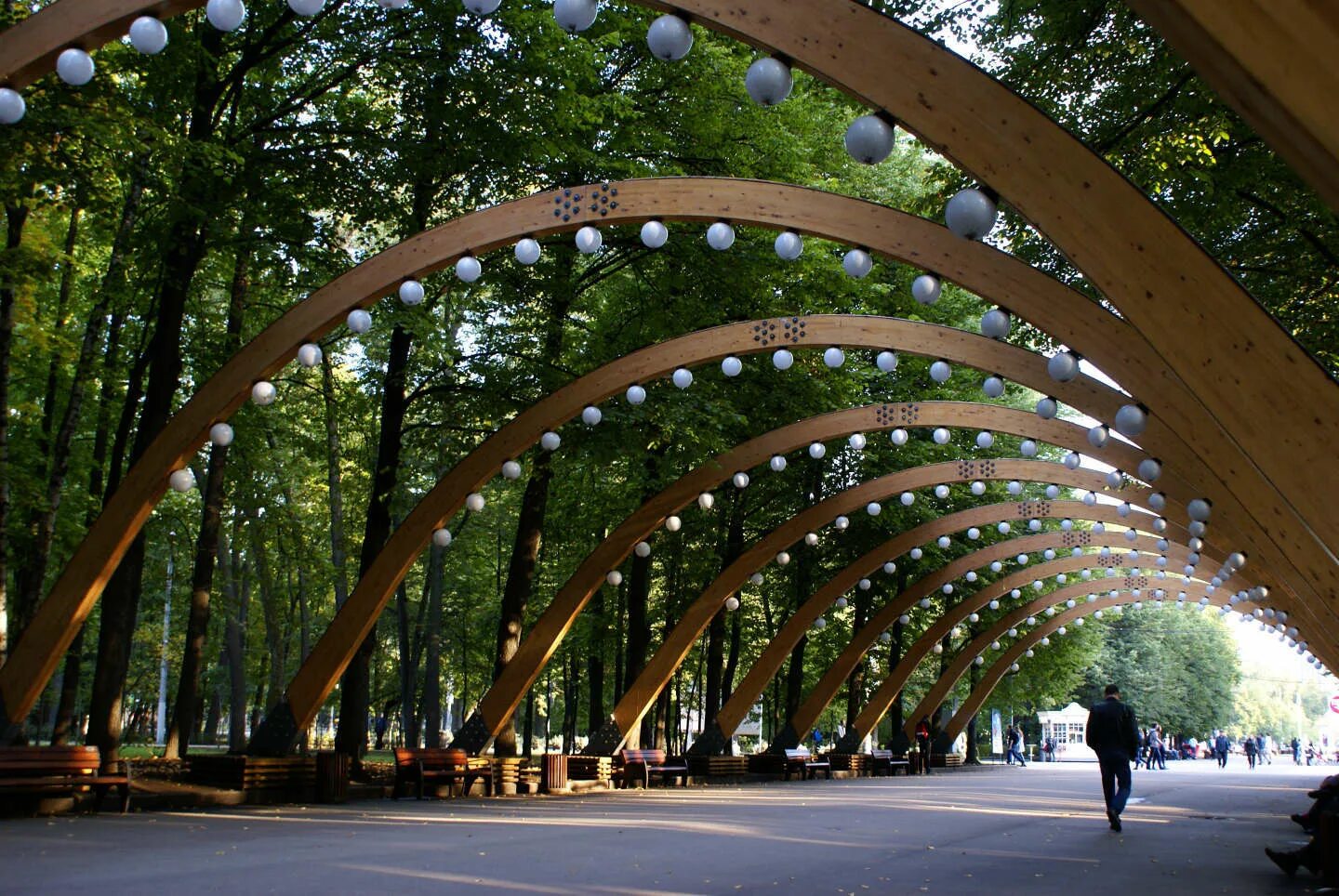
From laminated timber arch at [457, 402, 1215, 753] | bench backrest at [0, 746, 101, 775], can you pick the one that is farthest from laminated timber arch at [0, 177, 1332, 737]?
laminated timber arch at [457, 402, 1215, 753]

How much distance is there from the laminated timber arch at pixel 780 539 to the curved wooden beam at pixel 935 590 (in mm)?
3349

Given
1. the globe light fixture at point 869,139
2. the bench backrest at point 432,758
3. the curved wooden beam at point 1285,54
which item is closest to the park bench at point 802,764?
the bench backrest at point 432,758

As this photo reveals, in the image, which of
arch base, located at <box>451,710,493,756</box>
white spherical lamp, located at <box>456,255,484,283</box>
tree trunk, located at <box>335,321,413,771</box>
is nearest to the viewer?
white spherical lamp, located at <box>456,255,484,283</box>

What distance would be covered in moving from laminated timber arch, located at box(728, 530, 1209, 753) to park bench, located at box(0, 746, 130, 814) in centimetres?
1393

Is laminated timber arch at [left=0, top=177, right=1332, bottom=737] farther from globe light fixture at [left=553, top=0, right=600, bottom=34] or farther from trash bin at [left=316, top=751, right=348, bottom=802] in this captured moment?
globe light fixture at [left=553, top=0, right=600, bottom=34]

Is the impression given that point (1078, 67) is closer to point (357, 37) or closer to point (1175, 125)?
point (1175, 125)

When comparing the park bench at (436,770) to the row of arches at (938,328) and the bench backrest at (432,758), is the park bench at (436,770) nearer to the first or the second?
the bench backrest at (432,758)

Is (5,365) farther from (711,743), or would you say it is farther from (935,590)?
(935,590)

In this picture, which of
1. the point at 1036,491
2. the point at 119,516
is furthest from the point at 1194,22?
the point at 1036,491

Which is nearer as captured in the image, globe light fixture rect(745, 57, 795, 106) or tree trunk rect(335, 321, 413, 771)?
globe light fixture rect(745, 57, 795, 106)

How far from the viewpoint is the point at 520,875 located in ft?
27.5

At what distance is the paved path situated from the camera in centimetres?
807

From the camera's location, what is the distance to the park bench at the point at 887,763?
3173 cm

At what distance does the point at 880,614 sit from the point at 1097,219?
2152 cm
